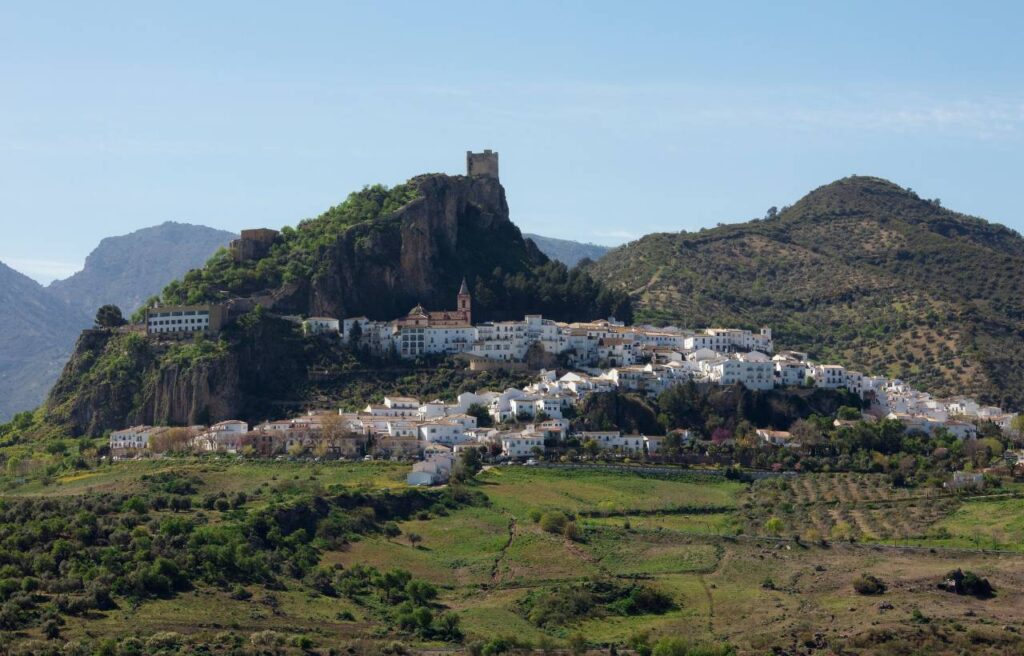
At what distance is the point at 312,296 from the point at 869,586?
53980mm

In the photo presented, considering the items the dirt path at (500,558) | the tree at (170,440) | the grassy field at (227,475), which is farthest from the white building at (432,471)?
the tree at (170,440)

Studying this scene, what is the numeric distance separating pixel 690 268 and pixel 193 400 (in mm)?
73851

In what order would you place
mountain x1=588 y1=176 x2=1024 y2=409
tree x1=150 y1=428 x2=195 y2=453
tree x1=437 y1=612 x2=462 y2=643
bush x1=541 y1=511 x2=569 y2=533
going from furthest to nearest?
1. mountain x1=588 y1=176 x2=1024 y2=409
2. tree x1=150 y1=428 x2=195 y2=453
3. bush x1=541 y1=511 x2=569 y2=533
4. tree x1=437 y1=612 x2=462 y2=643

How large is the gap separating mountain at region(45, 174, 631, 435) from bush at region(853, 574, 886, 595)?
44.1 m

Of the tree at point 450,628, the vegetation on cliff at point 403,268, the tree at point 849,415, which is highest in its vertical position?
the vegetation on cliff at point 403,268

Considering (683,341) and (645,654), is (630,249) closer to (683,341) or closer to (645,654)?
(683,341)

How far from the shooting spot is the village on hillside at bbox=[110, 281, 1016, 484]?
94125mm

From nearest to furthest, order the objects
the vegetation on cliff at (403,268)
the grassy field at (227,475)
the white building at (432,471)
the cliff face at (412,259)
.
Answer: the grassy field at (227,475) < the white building at (432,471) < the cliff face at (412,259) < the vegetation on cliff at (403,268)

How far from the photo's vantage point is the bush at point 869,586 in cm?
6850

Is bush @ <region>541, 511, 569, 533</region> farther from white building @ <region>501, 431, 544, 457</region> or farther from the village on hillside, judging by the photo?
white building @ <region>501, 431, 544, 457</region>

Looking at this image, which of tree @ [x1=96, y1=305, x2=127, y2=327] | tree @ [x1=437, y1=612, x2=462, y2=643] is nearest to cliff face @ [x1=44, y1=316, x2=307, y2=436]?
tree @ [x1=96, y1=305, x2=127, y2=327]

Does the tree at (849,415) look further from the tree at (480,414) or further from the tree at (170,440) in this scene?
the tree at (170,440)

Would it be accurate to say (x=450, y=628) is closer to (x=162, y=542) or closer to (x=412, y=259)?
(x=162, y=542)

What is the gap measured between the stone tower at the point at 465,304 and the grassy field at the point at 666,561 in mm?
25005
